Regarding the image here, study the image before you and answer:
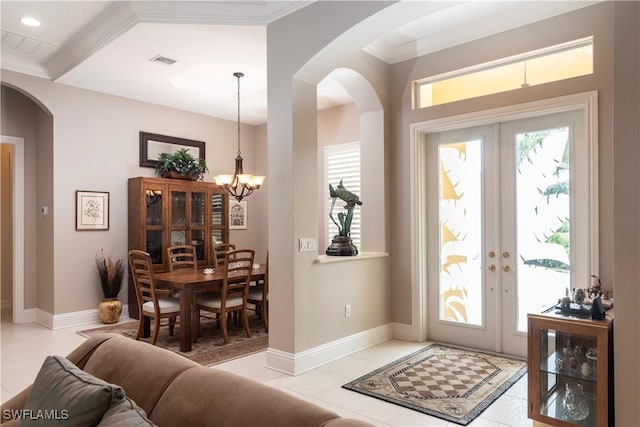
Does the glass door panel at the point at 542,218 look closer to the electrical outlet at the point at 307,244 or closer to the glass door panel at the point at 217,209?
the electrical outlet at the point at 307,244

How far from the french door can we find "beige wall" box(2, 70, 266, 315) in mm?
4026

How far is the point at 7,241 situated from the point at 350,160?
5254 millimetres

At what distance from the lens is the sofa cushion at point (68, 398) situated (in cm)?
115

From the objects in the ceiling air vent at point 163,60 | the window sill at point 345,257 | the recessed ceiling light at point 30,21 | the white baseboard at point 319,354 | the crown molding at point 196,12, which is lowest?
the white baseboard at point 319,354

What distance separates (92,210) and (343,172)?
132 inches

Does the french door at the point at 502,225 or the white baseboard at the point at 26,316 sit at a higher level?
the french door at the point at 502,225

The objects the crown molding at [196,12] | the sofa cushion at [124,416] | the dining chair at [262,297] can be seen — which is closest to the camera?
the sofa cushion at [124,416]

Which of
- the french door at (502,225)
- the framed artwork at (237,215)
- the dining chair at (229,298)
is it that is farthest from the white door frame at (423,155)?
the framed artwork at (237,215)

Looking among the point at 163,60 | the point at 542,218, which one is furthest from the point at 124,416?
the point at 163,60

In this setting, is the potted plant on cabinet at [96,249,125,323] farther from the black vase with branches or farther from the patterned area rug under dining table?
the patterned area rug under dining table

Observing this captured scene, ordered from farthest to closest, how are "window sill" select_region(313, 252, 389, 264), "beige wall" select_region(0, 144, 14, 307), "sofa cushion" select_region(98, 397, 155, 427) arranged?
"beige wall" select_region(0, 144, 14, 307)
"window sill" select_region(313, 252, 389, 264)
"sofa cushion" select_region(98, 397, 155, 427)

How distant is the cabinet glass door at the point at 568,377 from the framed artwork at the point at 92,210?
16.8 ft

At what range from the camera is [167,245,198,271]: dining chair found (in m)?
5.22

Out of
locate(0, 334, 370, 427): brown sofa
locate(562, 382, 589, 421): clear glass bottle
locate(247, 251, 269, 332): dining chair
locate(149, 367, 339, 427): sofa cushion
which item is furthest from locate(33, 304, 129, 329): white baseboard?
locate(562, 382, 589, 421): clear glass bottle
